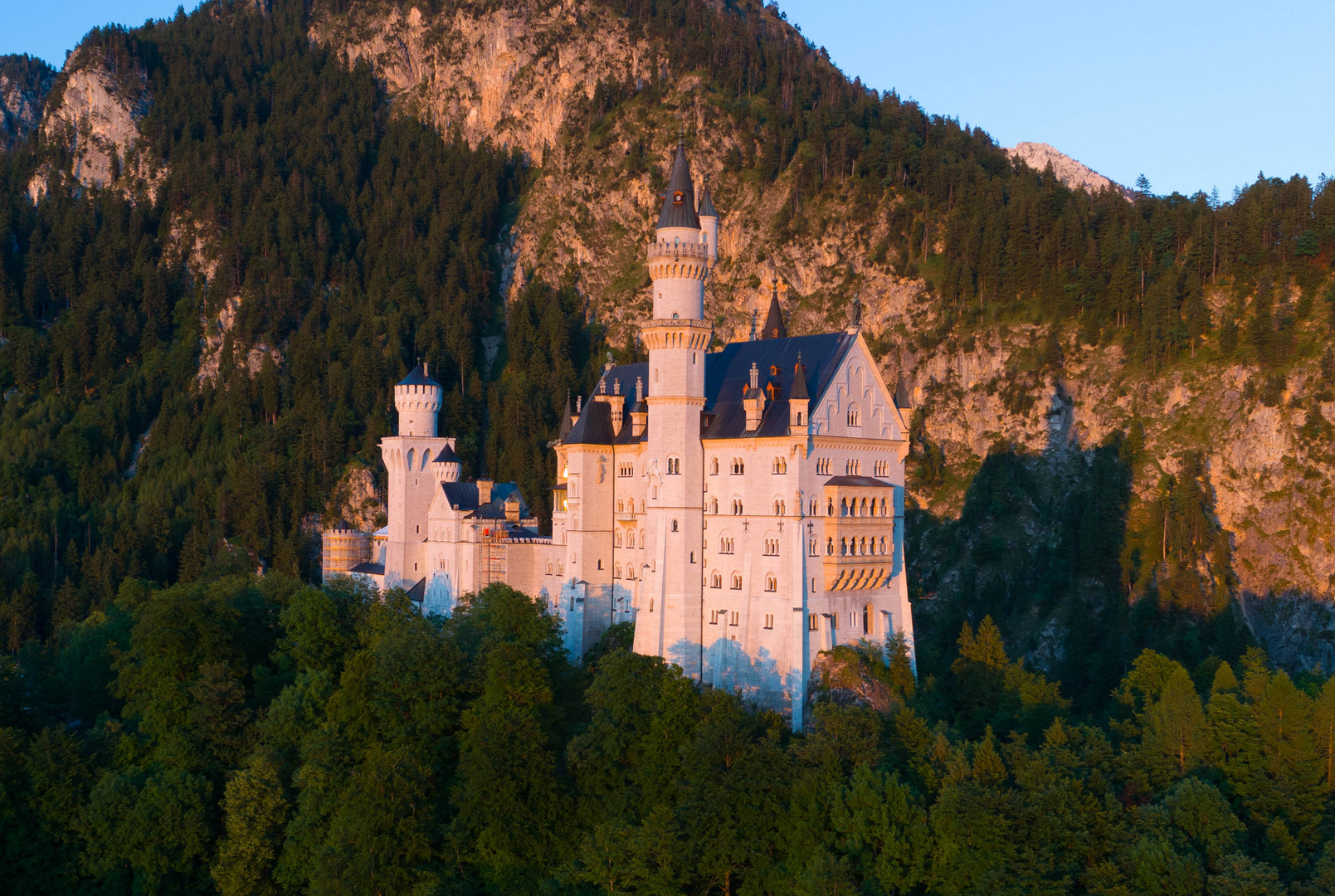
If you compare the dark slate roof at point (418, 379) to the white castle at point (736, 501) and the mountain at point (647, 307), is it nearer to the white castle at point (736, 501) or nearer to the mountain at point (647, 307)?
the white castle at point (736, 501)

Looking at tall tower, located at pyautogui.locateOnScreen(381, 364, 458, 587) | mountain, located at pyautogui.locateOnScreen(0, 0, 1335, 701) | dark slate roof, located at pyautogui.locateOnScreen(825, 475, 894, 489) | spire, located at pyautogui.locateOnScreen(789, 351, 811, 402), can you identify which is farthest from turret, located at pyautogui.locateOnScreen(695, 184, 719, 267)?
mountain, located at pyautogui.locateOnScreen(0, 0, 1335, 701)

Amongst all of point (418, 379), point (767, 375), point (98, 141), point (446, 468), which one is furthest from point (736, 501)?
point (98, 141)

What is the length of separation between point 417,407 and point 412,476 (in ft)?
17.9

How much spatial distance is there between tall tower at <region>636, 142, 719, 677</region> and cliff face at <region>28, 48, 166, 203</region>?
14495cm

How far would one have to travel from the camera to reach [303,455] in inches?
→ 5576

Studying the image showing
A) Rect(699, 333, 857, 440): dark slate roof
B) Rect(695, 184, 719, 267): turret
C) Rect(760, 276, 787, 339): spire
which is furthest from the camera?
Rect(760, 276, 787, 339): spire

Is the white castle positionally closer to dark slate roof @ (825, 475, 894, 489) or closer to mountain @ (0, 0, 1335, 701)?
dark slate roof @ (825, 475, 894, 489)

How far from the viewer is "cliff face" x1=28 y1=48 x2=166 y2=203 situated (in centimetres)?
19450

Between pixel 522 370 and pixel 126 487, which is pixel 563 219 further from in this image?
pixel 126 487

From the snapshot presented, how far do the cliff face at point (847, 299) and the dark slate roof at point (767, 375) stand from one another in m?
46.3

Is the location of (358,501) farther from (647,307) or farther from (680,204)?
(680,204)

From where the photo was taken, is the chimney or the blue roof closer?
the blue roof

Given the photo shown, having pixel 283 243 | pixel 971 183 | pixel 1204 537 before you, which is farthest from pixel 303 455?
pixel 1204 537

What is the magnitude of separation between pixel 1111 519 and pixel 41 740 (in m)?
81.3
